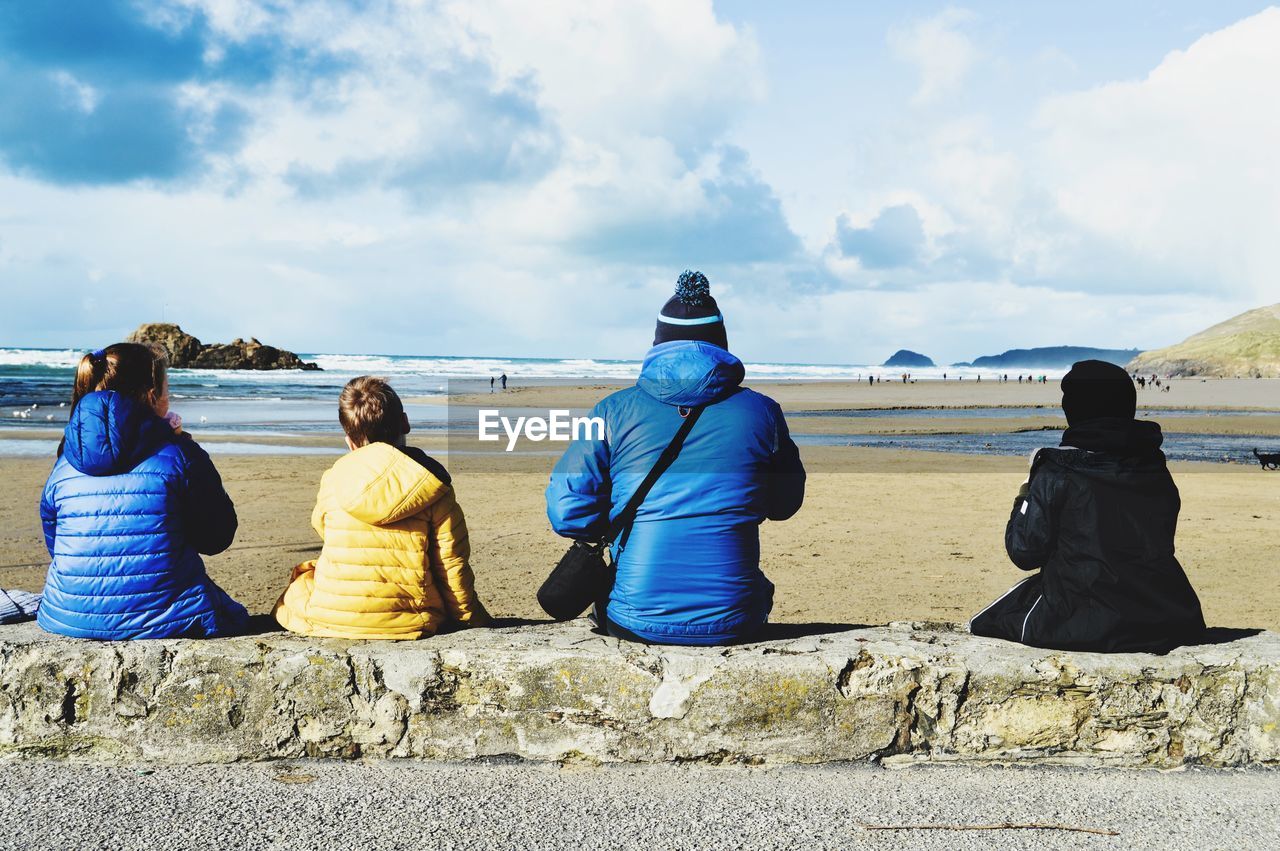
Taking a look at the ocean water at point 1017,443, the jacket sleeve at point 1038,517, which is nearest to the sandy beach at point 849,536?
the ocean water at point 1017,443

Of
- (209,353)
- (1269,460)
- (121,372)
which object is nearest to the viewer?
(121,372)

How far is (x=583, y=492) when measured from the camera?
350 centimetres

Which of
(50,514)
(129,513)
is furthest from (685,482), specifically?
(50,514)

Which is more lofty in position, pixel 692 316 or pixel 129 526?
pixel 692 316

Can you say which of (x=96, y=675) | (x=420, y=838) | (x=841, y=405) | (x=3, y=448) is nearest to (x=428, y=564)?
(x=420, y=838)

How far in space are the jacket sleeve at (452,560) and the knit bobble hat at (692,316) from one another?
0.97 m

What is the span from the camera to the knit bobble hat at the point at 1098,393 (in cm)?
353

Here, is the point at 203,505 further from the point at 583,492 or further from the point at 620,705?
the point at 620,705

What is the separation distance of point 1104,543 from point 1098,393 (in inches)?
20.7

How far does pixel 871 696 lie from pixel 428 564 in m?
1.67

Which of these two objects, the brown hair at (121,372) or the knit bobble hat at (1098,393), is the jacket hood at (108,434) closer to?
the brown hair at (121,372)

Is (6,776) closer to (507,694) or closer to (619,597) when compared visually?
(507,694)
